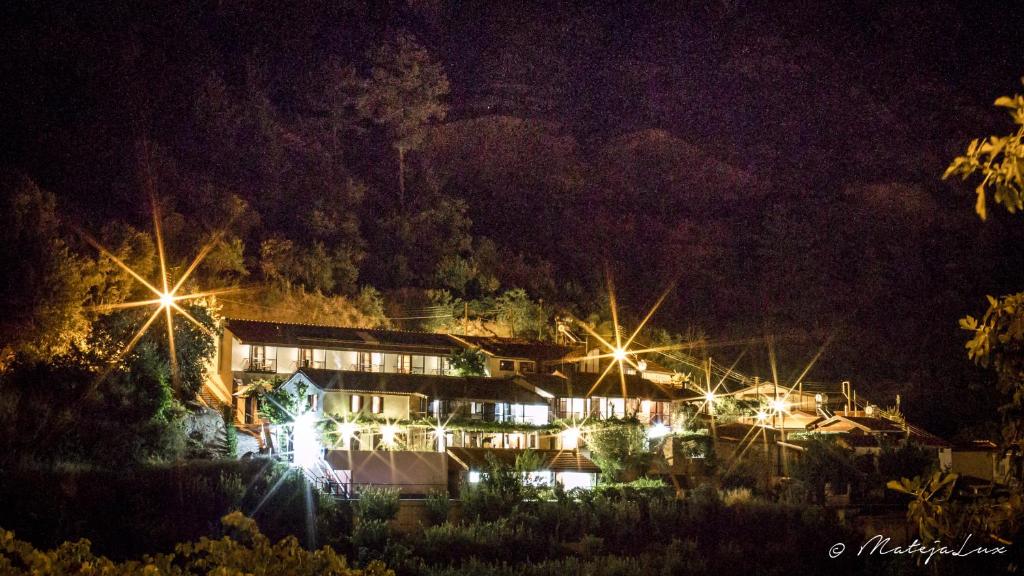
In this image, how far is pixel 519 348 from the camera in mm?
40906

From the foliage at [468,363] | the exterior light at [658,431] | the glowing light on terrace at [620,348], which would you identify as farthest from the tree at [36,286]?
the exterior light at [658,431]

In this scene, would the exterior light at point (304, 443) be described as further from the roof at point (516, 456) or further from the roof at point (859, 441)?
the roof at point (859, 441)

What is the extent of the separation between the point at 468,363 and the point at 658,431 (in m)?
7.37

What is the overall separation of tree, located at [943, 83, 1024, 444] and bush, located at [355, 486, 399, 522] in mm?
19296

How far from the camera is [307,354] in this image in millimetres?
36375

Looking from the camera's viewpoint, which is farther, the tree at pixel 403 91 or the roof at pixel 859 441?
the tree at pixel 403 91

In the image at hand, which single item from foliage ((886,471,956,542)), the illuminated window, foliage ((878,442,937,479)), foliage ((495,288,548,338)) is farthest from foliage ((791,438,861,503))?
foliage ((886,471,956,542))

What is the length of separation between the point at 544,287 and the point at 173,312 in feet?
91.1

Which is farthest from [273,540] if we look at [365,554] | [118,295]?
[118,295]

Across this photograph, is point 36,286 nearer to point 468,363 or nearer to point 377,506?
point 377,506

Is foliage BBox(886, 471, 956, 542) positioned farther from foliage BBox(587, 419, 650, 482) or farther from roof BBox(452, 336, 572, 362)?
roof BBox(452, 336, 572, 362)

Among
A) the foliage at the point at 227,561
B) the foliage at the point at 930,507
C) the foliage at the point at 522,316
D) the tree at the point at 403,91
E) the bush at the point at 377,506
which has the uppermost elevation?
the tree at the point at 403,91

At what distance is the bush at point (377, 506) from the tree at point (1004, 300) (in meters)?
19.3

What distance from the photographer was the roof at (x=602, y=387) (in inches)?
1433
